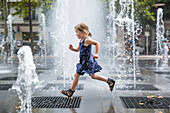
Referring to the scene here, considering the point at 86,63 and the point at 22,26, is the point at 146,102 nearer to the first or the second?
the point at 86,63

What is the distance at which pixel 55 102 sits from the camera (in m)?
4.35

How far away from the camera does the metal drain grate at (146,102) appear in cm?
399

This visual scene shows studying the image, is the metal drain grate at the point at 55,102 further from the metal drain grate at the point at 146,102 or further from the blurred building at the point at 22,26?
the blurred building at the point at 22,26

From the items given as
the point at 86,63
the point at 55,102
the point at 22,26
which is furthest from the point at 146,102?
the point at 22,26

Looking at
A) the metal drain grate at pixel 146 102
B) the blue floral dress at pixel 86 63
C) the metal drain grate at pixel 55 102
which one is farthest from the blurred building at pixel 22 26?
the metal drain grate at pixel 146 102

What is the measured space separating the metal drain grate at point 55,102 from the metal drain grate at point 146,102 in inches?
36.4

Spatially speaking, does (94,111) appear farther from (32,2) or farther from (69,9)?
(32,2)

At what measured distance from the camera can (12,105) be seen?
4172 mm

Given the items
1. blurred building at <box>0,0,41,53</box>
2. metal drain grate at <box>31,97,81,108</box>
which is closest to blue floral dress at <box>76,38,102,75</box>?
metal drain grate at <box>31,97,81,108</box>

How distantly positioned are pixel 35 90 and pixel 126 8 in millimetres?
18229

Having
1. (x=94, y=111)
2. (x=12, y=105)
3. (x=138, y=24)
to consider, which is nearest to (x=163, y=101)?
(x=94, y=111)

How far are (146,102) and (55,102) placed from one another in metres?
1.73

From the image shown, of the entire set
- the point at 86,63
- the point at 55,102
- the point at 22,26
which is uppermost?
the point at 22,26

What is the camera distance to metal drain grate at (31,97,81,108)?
160 inches
